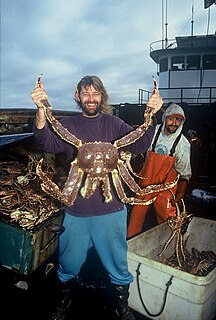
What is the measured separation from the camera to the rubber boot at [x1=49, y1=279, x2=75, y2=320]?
3504mm

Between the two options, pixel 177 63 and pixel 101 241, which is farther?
pixel 177 63

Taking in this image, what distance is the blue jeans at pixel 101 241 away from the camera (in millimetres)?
3330

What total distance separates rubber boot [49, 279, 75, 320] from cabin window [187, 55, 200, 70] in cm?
2171

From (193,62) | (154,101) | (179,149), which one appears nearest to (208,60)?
(193,62)

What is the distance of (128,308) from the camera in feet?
11.5

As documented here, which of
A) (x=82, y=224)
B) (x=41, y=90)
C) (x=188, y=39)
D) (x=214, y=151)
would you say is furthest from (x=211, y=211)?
(x=188, y=39)

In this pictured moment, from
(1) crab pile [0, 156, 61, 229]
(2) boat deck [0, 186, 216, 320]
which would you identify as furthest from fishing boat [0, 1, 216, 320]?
(1) crab pile [0, 156, 61, 229]

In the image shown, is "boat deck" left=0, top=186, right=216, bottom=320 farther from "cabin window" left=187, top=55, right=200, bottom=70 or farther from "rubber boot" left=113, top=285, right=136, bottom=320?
"cabin window" left=187, top=55, right=200, bottom=70

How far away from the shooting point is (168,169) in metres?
4.99

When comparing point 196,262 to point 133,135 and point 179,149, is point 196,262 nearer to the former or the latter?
point 179,149

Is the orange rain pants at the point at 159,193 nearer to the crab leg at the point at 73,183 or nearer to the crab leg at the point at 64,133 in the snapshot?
the crab leg at the point at 73,183

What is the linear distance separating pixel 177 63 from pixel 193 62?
4.07ft

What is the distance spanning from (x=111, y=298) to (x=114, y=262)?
59cm

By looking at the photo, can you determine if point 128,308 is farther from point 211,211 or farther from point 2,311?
point 211,211
